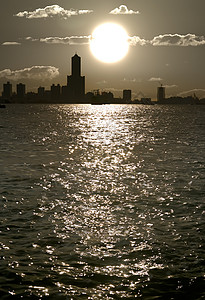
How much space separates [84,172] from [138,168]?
→ 5.61 meters

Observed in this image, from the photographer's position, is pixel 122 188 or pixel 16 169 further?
pixel 16 169

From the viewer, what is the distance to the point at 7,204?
24.5 metres

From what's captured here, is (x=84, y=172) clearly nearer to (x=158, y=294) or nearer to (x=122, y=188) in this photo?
(x=122, y=188)

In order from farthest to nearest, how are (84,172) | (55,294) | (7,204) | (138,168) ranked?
1. (138,168)
2. (84,172)
3. (7,204)
4. (55,294)

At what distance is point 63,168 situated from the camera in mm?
39406

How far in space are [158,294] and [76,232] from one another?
6651mm

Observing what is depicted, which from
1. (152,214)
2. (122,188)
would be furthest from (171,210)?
(122,188)

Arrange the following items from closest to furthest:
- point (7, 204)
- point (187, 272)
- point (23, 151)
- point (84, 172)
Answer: point (187, 272) → point (7, 204) → point (84, 172) → point (23, 151)

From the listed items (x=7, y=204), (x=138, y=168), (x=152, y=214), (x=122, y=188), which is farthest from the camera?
(x=138, y=168)

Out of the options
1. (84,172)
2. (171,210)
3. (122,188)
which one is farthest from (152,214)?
(84,172)

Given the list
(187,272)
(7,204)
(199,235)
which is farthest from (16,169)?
(187,272)

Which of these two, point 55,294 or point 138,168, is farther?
point 138,168

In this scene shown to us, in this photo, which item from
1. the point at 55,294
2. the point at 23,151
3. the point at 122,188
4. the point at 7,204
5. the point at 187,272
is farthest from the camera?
the point at 23,151

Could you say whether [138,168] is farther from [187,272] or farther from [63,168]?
[187,272]
